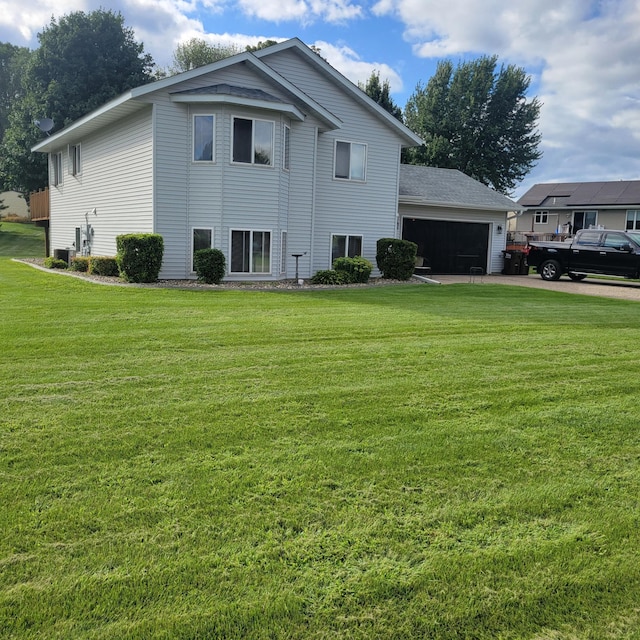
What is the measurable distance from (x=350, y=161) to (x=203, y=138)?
5279mm

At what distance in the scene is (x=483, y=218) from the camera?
22.4m

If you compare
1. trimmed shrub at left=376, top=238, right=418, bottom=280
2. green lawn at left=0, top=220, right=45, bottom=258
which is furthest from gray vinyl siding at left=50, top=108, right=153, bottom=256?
green lawn at left=0, top=220, right=45, bottom=258

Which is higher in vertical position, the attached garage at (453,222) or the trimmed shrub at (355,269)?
the attached garage at (453,222)

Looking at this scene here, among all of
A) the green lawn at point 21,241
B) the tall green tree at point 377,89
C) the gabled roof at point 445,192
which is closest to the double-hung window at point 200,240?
the gabled roof at point 445,192

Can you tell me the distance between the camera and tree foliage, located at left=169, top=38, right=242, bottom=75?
4294 cm

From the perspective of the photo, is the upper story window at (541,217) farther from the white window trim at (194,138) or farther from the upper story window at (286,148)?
the white window trim at (194,138)

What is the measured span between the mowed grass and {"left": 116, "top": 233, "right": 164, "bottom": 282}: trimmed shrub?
7.66 meters

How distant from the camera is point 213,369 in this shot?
5.68 metres

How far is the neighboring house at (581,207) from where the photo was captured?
124 ft

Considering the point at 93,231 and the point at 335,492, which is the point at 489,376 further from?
the point at 93,231

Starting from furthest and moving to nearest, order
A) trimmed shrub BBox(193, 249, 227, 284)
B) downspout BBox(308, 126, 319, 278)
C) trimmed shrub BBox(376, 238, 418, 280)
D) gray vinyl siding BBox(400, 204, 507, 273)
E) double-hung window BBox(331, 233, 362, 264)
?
gray vinyl siding BBox(400, 204, 507, 273)
double-hung window BBox(331, 233, 362, 264)
trimmed shrub BBox(376, 238, 418, 280)
downspout BBox(308, 126, 319, 278)
trimmed shrub BBox(193, 249, 227, 284)

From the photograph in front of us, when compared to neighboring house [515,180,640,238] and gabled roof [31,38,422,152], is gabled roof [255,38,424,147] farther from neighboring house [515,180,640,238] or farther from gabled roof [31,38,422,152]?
neighboring house [515,180,640,238]

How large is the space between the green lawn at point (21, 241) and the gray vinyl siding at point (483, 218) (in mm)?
19632

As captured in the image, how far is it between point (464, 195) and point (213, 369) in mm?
18648
